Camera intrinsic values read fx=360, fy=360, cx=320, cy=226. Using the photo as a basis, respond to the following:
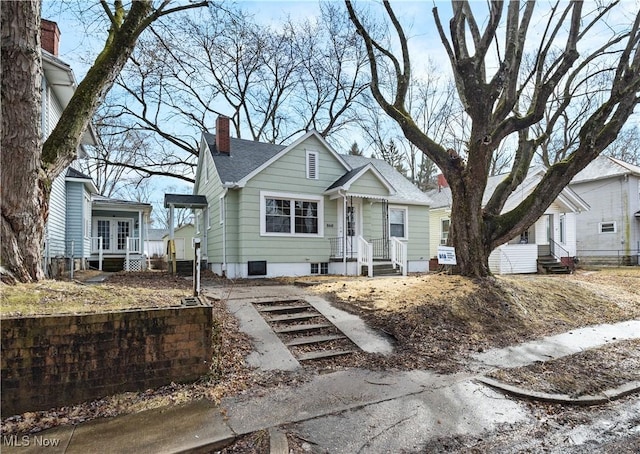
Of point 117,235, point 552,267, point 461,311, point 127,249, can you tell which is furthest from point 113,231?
point 552,267

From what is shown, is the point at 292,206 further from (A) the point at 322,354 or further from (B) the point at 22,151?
(B) the point at 22,151

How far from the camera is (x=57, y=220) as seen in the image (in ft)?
38.8

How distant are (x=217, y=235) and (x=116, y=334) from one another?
9.88 m

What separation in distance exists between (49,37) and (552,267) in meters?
21.8

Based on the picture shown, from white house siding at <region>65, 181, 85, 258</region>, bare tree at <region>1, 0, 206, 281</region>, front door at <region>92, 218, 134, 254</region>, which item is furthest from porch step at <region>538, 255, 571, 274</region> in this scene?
→ front door at <region>92, 218, 134, 254</region>

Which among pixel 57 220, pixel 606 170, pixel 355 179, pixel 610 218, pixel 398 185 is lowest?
pixel 57 220

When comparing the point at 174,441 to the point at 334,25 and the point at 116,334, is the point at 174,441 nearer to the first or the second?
the point at 116,334

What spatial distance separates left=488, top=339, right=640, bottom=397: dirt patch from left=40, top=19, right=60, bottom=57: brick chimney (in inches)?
610

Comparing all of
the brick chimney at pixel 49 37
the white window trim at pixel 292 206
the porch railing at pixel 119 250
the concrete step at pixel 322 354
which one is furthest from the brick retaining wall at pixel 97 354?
the porch railing at pixel 119 250

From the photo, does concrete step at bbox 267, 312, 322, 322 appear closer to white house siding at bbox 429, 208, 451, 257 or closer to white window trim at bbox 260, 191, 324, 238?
white window trim at bbox 260, 191, 324, 238

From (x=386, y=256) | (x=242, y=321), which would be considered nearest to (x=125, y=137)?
(x=386, y=256)

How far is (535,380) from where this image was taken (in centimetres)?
442

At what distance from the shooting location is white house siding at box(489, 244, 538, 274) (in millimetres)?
16203

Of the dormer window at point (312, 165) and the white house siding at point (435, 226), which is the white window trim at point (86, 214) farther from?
the white house siding at point (435, 226)
